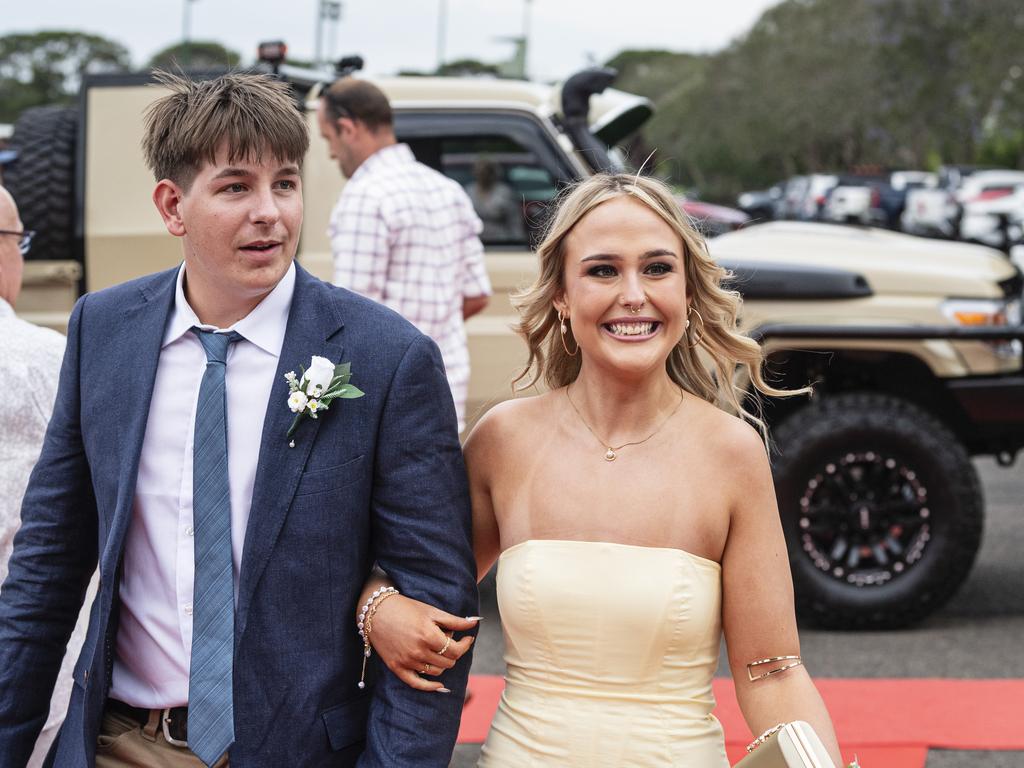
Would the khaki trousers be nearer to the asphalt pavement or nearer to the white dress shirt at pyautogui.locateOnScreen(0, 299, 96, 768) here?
the white dress shirt at pyautogui.locateOnScreen(0, 299, 96, 768)

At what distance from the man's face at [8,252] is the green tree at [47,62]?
81.9 metres

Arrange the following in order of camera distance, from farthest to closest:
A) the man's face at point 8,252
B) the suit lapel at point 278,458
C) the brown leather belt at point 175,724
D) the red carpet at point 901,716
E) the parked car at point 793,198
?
the parked car at point 793,198
the red carpet at point 901,716
the man's face at point 8,252
the brown leather belt at point 175,724
the suit lapel at point 278,458

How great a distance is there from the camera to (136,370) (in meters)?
2.49

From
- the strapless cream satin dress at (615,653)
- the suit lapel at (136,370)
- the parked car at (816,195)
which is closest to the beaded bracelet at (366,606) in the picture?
the strapless cream satin dress at (615,653)

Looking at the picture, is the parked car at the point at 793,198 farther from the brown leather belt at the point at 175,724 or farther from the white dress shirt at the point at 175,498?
the brown leather belt at the point at 175,724

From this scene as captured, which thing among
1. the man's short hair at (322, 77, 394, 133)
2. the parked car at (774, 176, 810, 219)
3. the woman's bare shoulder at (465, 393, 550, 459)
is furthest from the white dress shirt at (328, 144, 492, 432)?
the parked car at (774, 176, 810, 219)

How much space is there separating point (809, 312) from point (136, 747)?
4391 millimetres

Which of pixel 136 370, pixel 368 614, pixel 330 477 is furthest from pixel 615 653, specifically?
pixel 136 370

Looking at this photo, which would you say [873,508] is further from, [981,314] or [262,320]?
[262,320]

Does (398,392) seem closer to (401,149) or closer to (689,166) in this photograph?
(401,149)

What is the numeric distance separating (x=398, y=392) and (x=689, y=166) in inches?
3459

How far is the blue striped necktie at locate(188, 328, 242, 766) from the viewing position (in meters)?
2.37

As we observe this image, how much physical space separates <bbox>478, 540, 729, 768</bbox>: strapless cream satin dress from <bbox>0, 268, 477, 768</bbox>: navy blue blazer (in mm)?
180

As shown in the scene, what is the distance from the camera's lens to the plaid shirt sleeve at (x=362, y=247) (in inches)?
207
